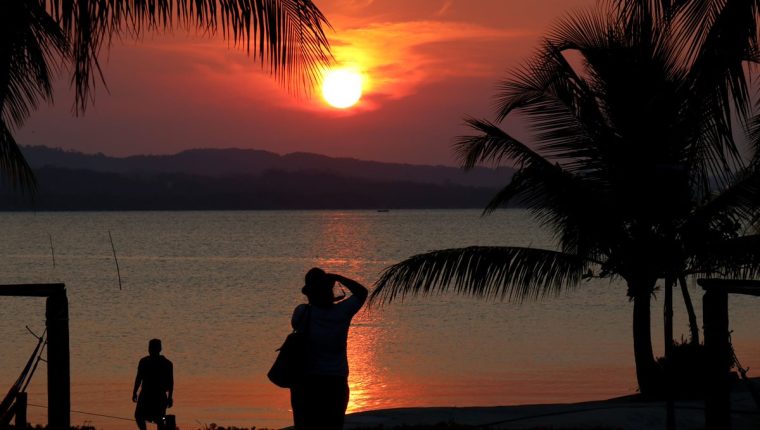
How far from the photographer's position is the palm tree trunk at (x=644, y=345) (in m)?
17.5

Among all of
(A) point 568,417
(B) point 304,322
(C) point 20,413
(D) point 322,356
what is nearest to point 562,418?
(A) point 568,417

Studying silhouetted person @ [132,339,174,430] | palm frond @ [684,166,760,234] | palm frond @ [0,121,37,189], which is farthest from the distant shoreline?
palm frond @ [0,121,37,189]


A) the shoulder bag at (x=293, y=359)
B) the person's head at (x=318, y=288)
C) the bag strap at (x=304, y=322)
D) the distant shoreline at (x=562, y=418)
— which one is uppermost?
the person's head at (x=318, y=288)

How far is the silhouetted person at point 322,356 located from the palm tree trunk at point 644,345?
10628mm

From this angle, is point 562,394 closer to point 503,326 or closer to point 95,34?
point 503,326

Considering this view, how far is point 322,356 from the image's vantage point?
25.2 ft

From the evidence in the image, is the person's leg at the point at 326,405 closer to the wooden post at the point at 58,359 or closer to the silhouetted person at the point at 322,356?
the silhouetted person at the point at 322,356

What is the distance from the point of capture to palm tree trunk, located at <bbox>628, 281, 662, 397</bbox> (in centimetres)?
1753

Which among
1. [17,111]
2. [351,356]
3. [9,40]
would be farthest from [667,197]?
[351,356]

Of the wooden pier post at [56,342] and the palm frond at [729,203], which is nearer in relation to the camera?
the wooden pier post at [56,342]

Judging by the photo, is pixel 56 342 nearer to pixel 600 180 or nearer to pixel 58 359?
pixel 58 359

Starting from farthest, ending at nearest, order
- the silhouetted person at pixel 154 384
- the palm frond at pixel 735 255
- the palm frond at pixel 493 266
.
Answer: the palm frond at pixel 493 266
the palm frond at pixel 735 255
the silhouetted person at pixel 154 384

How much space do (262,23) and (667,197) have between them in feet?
24.9

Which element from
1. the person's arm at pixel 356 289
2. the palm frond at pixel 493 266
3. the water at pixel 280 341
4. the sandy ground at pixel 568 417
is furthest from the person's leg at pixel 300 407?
the water at pixel 280 341
